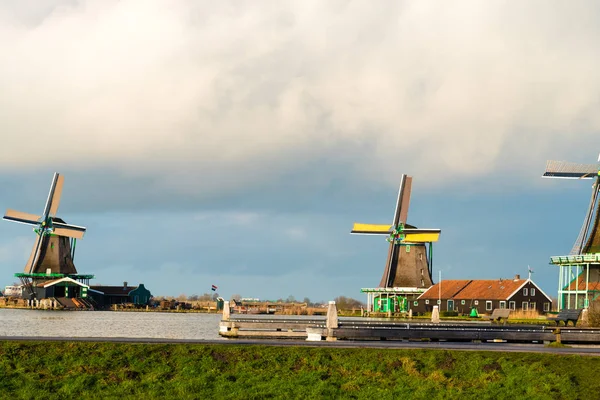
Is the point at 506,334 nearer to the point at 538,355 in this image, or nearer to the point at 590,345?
the point at 590,345

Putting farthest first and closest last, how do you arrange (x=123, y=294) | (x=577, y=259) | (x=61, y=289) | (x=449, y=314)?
(x=123, y=294) < (x=61, y=289) < (x=449, y=314) < (x=577, y=259)

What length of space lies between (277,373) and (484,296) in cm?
8123

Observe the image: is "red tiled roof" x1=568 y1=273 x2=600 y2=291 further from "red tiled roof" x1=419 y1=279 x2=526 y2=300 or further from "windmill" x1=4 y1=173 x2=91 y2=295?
"windmill" x1=4 y1=173 x2=91 y2=295

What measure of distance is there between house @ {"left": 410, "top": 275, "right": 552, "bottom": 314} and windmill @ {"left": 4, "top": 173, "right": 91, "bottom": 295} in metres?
51.9

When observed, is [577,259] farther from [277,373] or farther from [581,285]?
[277,373]

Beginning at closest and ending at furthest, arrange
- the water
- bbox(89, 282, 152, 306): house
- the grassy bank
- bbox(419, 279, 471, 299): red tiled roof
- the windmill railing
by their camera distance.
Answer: the grassy bank
the water
the windmill railing
bbox(419, 279, 471, 299): red tiled roof
bbox(89, 282, 152, 306): house

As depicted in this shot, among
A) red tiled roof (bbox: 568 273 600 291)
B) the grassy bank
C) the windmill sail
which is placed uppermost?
the windmill sail

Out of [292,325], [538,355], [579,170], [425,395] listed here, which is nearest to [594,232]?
[579,170]

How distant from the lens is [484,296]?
343 ft

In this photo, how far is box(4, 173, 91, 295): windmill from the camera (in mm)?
127562

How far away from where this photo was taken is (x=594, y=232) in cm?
7900

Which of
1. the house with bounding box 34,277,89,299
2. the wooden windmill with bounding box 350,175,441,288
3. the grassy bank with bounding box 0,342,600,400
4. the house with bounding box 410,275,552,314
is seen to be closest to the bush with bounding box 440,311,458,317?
the house with bounding box 410,275,552,314

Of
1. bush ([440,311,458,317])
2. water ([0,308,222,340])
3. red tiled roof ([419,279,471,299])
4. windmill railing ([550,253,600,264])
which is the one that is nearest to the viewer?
water ([0,308,222,340])

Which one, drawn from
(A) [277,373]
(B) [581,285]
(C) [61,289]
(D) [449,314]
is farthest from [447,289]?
(A) [277,373]
